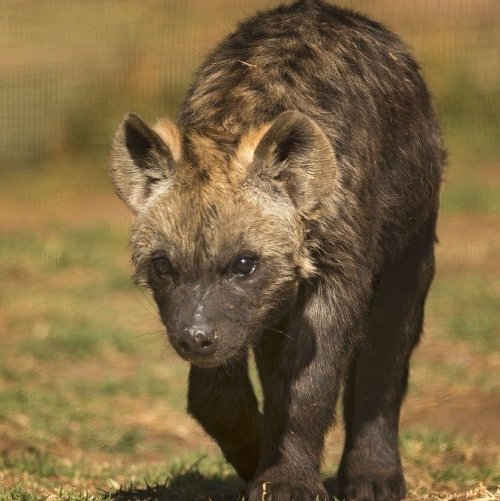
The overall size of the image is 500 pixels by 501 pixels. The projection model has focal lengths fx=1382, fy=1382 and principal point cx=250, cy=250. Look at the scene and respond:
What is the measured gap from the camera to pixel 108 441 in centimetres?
733

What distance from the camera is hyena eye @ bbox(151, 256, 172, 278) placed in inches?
185

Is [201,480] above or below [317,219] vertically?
below

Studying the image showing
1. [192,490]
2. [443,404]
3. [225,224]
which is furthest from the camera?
[443,404]

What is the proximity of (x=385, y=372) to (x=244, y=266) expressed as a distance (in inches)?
57.3

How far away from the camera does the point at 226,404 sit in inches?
201

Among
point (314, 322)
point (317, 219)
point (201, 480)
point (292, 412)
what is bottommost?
point (201, 480)

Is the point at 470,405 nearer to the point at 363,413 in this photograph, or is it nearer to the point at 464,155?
the point at 363,413

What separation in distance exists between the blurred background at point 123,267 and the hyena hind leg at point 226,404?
17.0 inches

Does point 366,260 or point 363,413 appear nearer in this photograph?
point 366,260

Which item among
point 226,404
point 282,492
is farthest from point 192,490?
point 282,492

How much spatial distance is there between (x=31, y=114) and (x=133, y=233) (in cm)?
1006

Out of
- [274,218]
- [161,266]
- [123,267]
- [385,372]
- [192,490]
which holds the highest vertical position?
[274,218]

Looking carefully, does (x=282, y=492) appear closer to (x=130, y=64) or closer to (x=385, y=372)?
(x=385, y=372)

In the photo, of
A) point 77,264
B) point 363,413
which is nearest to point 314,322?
point 363,413
